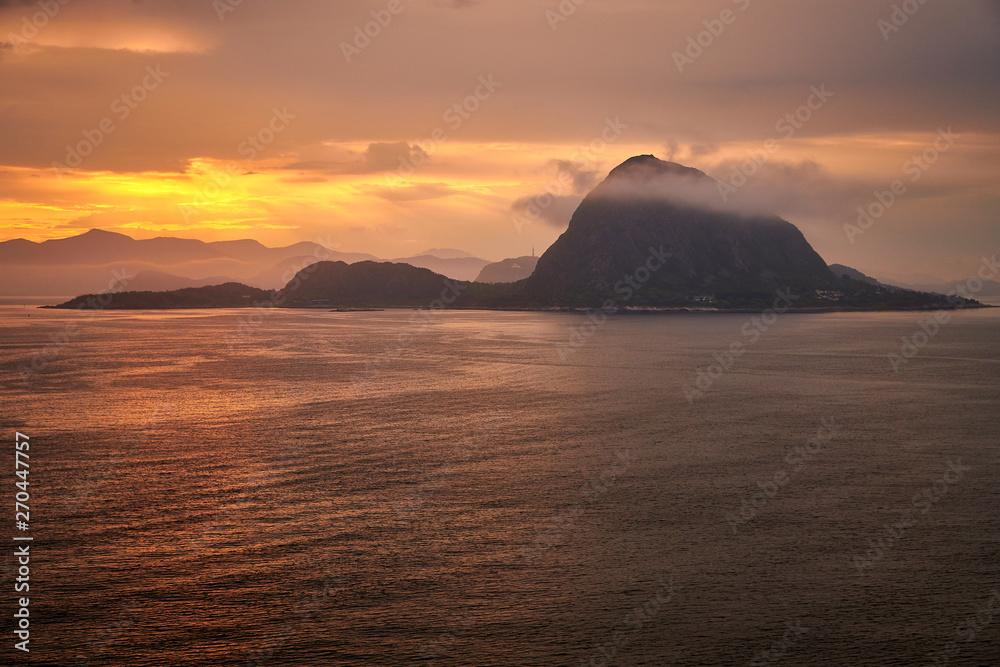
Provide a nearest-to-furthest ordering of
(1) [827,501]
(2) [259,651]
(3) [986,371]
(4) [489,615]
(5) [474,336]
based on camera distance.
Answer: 1. (2) [259,651]
2. (4) [489,615]
3. (1) [827,501]
4. (3) [986,371]
5. (5) [474,336]

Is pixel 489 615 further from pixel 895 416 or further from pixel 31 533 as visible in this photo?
pixel 895 416

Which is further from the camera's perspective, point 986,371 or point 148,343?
point 148,343

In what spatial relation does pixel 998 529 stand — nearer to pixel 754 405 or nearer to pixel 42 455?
pixel 754 405

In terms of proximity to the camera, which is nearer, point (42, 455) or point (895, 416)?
point (42, 455)

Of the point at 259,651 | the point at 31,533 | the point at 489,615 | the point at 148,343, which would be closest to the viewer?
the point at 259,651

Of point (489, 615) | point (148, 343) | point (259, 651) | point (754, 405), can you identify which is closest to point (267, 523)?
point (259, 651)

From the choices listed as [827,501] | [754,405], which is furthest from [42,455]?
[754,405]
